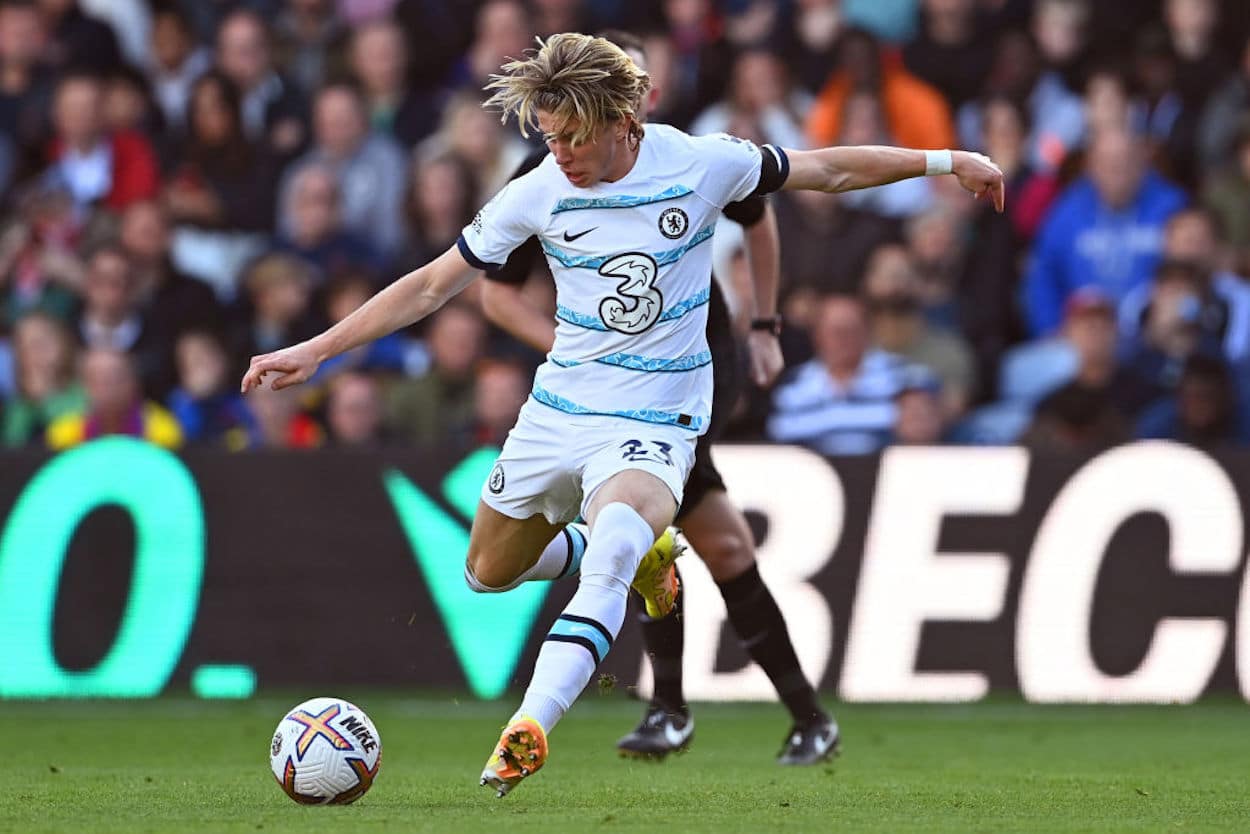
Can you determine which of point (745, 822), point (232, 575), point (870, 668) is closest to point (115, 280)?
point (232, 575)

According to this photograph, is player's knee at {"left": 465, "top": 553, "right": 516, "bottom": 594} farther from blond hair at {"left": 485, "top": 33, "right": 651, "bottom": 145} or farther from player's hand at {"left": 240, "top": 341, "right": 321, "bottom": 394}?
blond hair at {"left": 485, "top": 33, "right": 651, "bottom": 145}

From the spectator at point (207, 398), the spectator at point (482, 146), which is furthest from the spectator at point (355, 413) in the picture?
the spectator at point (482, 146)

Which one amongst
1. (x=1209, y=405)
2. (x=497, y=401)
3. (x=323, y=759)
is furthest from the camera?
(x=497, y=401)

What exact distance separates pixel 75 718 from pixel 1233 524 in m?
5.54

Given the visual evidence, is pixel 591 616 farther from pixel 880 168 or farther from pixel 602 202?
pixel 880 168

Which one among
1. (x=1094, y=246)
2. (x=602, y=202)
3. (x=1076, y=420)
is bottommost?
(x=1076, y=420)

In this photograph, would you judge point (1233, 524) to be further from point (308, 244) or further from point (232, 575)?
point (308, 244)

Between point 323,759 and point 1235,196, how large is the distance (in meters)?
8.01

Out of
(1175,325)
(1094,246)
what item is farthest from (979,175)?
(1094,246)

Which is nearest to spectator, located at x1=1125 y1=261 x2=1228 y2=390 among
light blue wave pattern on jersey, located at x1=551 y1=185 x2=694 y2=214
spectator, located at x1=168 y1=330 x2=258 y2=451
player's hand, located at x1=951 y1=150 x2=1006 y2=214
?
spectator, located at x1=168 y1=330 x2=258 y2=451

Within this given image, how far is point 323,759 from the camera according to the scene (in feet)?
21.0

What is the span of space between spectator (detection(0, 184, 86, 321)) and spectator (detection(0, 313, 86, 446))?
0.66 meters

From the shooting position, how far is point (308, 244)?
44.9ft

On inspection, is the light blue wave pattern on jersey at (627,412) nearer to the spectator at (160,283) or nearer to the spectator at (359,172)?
the spectator at (160,283)
